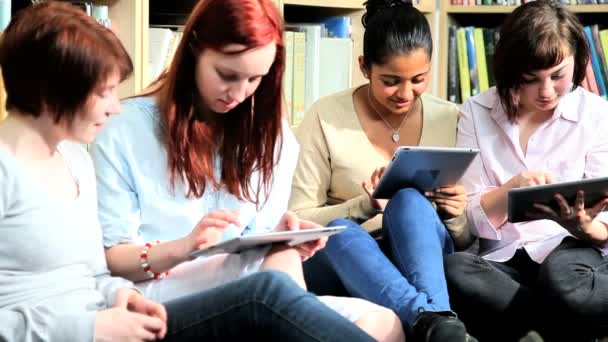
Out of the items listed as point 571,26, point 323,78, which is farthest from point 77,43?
point 323,78

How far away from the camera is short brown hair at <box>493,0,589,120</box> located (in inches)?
79.3

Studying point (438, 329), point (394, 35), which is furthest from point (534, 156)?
point (438, 329)

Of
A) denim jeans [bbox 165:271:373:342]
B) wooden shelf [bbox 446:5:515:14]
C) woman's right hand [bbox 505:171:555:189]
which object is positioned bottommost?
denim jeans [bbox 165:271:373:342]

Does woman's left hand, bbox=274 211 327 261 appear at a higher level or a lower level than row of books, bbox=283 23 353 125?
lower

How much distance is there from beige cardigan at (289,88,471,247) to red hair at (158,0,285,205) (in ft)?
1.20

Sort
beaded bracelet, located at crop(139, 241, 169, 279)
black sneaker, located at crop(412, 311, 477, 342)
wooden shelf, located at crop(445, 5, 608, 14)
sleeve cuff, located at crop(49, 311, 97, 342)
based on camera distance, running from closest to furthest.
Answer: sleeve cuff, located at crop(49, 311, 97, 342) → beaded bracelet, located at crop(139, 241, 169, 279) → black sneaker, located at crop(412, 311, 477, 342) → wooden shelf, located at crop(445, 5, 608, 14)

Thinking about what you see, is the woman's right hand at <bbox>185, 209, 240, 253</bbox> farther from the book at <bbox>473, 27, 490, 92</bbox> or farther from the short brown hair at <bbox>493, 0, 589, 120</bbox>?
the book at <bbox>473, 27, 490, 92</bbox>

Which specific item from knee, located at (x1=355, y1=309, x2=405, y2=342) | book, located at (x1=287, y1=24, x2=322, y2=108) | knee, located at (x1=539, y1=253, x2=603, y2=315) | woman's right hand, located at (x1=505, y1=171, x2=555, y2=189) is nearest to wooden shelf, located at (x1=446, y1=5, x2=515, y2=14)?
book, located at (x1=287, y1=24, x2=322, y2=108)

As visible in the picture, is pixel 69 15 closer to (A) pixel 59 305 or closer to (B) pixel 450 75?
(A) pixel 59 305

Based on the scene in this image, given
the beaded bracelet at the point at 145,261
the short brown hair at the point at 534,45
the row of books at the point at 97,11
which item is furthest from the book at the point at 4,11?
the short brown hair at the point at 534,45

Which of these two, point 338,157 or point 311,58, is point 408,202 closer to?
point 338,157

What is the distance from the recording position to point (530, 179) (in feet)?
6.36

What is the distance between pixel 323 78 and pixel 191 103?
3.44ft

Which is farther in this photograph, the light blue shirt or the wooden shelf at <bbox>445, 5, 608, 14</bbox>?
the wooden shelf at <bbox>445, 5, 608, 14</bbox>
